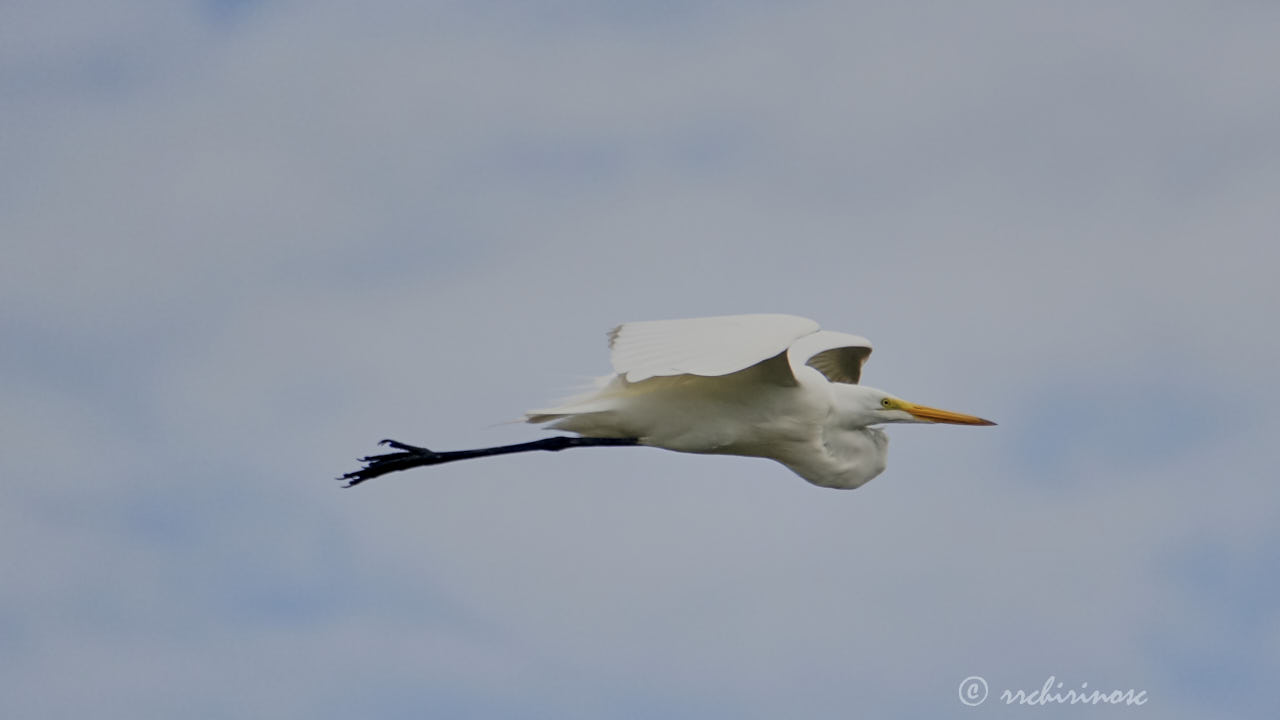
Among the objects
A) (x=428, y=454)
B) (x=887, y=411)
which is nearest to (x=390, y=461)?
(x=428, y=454)

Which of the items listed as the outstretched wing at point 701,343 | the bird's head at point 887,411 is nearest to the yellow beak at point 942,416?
the bird's head at point 887,411

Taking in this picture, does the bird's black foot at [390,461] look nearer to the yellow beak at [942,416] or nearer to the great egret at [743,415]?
the great egret at [743,415]

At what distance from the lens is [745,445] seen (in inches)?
377

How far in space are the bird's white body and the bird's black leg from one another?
8 centimetres

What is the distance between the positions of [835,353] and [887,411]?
0.94 m

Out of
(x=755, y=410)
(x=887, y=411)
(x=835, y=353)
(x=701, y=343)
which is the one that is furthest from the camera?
(x=835, y=353)

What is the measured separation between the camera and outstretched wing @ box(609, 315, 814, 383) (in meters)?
7.59

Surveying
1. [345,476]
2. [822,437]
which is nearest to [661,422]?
[822,437]

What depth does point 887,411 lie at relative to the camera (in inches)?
401

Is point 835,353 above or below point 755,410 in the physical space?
above

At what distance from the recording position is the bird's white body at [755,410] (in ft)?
28.4

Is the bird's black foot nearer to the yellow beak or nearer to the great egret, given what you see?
the great egret

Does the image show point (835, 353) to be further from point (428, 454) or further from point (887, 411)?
point (428, 454)

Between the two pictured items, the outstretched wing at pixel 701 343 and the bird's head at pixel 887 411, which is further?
the bird's head at pixel 887 411
